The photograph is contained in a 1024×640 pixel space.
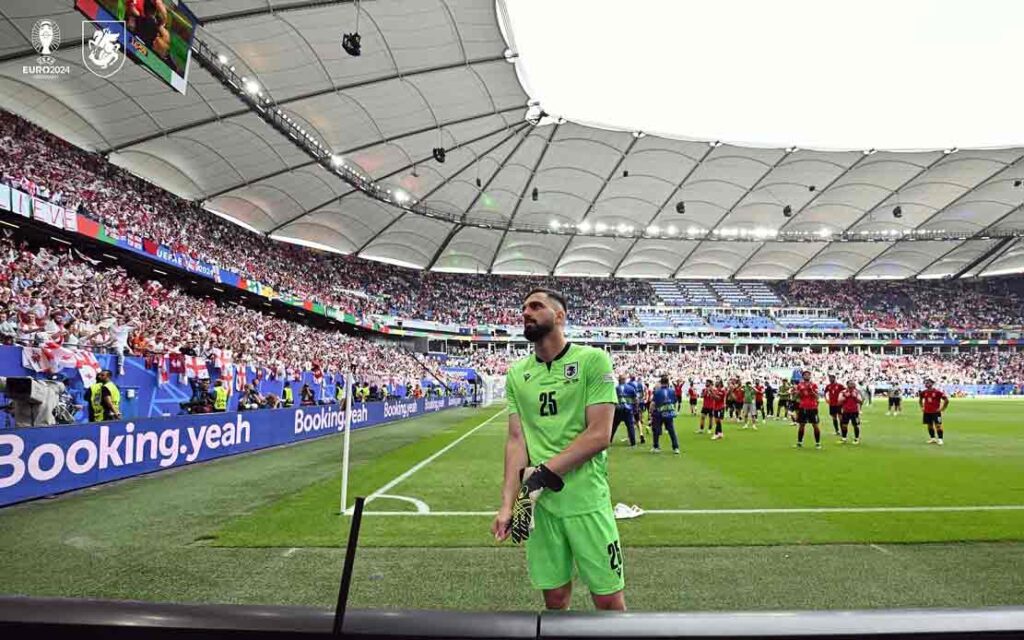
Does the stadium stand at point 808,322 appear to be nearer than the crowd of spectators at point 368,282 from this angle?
No

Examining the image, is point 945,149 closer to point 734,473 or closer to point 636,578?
point 734,473

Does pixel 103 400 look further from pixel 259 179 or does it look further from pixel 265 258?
pixel 265 258

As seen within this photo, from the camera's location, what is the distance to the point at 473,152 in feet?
140

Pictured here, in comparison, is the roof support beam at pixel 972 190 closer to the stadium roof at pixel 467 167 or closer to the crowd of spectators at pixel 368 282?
the stadium roof at pixel 467 167

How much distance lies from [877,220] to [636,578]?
65.1 metres

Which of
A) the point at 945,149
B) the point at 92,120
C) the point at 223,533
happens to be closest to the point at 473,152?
the point at 92,120

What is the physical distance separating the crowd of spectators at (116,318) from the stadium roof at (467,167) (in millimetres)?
9641

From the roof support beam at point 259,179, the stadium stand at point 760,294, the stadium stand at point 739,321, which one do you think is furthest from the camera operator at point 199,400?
the stadium stand at point 760,294

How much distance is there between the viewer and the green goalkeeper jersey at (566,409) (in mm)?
2852

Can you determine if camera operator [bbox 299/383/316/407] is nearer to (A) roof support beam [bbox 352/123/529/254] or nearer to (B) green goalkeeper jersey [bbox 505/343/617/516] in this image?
(B) green goalkeeper jersey [bbox 505/343/617/516]

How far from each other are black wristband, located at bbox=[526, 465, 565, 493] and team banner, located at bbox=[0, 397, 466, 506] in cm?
870

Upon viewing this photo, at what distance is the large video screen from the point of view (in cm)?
1283

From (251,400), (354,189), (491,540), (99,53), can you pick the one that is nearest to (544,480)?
(491,540)

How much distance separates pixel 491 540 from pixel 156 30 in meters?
15.2
